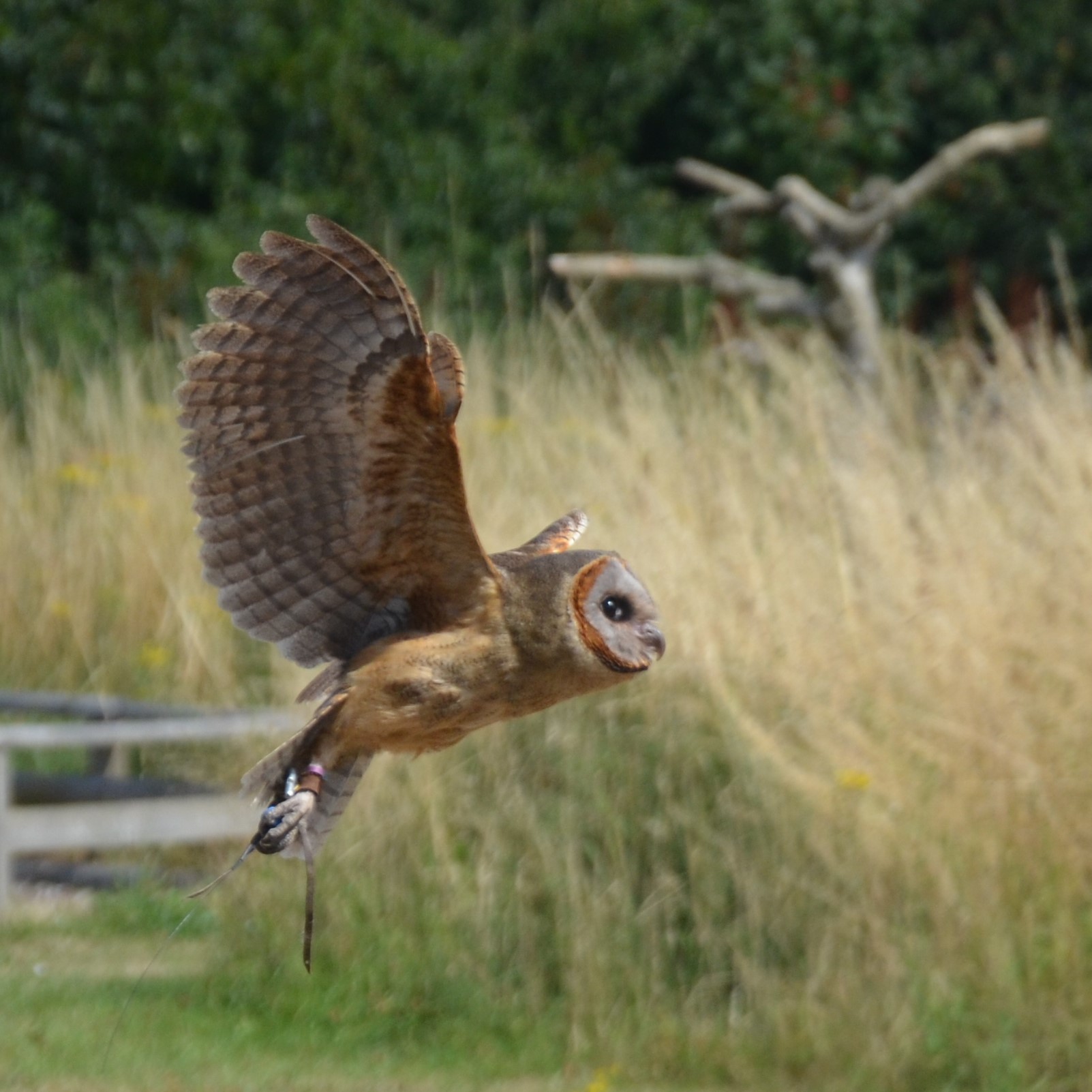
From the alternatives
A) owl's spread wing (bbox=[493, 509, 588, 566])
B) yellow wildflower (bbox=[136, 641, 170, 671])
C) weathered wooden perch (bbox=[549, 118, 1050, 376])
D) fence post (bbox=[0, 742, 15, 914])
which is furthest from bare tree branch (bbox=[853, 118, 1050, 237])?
owl's spread wing (bbox=[493, 509, 588, 566])

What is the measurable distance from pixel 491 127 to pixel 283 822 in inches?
513

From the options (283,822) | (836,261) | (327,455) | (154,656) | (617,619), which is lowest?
(283,822)

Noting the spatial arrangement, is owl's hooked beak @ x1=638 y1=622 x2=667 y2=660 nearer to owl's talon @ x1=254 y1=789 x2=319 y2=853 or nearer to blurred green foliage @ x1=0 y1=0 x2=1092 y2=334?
owl's talon @ x1=254 y1=789 x2=319 y2=853

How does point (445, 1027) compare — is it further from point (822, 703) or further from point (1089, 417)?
point (1089, 417)

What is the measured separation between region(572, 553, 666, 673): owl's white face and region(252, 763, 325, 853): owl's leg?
0.47 m

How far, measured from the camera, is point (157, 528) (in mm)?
8773

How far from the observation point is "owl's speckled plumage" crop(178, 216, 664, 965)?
9.96 ft

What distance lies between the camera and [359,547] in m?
3.26

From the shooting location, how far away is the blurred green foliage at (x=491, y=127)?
1434 centimetres

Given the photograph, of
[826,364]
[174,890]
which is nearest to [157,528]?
[174,890]

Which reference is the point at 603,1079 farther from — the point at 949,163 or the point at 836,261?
the point at 949,163

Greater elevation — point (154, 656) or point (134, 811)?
point (154, 656)

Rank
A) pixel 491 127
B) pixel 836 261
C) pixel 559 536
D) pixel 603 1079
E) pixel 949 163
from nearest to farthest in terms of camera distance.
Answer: pixel 559 536
pixel 603 1079
pixel 836 261
pixel 949 163
pixel 491 127

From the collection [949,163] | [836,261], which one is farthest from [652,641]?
[949,163]
